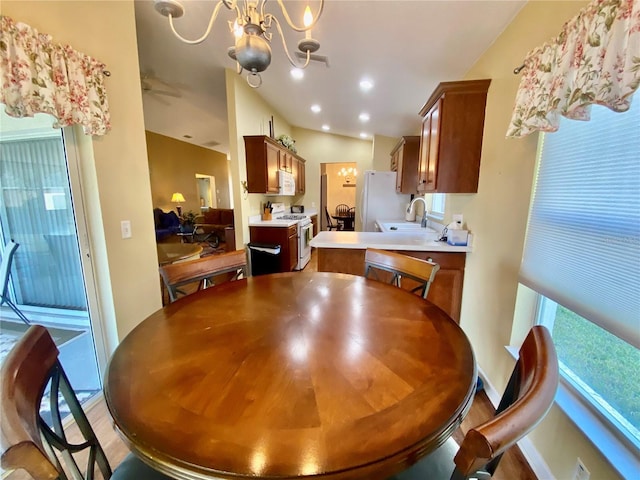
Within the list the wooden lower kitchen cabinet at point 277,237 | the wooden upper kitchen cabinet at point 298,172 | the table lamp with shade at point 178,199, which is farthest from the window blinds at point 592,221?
the table lamp with shade at point 178,199

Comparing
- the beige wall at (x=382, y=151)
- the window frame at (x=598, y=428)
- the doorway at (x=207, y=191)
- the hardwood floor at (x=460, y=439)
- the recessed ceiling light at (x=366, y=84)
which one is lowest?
the hardwood floor at (x=460, y=439)

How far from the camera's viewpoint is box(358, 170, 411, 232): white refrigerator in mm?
5059

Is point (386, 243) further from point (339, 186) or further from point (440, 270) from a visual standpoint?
point (339, 186)

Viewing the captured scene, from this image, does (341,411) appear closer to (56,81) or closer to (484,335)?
(484,335)

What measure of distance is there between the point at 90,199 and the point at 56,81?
2.25 ft

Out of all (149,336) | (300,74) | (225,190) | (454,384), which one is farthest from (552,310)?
(225,190)

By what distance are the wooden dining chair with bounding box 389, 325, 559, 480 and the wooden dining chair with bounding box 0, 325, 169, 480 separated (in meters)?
0.71

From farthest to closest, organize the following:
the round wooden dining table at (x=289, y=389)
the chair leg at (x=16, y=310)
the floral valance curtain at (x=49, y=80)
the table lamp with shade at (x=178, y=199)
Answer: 1. the table lamp with shade at (x=178, y=199)
2. the chair leg at (x=16, y=310)
3. the floral valance curtain at (x=49, y=80)
4. the round wooden dining table at (x=289, y=389)

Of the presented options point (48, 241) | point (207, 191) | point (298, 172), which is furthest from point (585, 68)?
point (207, 191)

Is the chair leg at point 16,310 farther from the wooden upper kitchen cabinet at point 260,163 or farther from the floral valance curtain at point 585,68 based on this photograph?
the floral valance curtain at point 585,68

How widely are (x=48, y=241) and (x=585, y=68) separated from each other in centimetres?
305

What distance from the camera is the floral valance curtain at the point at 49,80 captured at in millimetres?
1229

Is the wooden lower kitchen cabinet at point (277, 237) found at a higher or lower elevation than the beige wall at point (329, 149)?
lower

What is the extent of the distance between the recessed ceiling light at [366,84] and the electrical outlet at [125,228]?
9.03 feet
